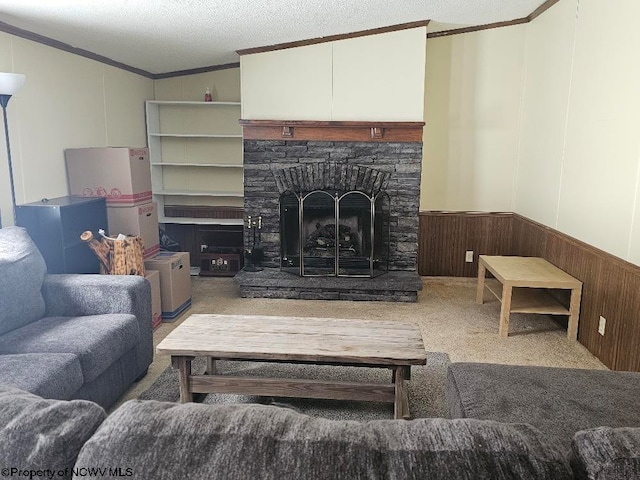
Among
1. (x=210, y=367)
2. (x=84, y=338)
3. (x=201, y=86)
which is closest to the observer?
(x=84, y=338)

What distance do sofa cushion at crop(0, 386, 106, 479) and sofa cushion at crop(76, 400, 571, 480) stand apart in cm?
6

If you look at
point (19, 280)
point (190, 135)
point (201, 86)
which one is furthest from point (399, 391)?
point (201, 86)

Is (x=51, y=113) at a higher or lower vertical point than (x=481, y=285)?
higher

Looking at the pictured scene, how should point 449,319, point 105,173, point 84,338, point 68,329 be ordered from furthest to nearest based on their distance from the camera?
1. point 449,319
2. point 105,173
3. point 68,329
4. point 84,338

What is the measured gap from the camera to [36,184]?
139 inches

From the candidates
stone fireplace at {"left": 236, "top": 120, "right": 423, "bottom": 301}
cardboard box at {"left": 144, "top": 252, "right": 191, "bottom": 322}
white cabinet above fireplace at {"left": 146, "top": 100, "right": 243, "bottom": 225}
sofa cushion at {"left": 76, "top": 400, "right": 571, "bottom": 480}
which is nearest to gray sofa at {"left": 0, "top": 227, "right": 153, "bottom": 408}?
cardboard box at {"left": 144, "top": 252, "right": 191, "bottom": 322}

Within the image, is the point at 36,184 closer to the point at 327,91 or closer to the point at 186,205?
the point at 186,205

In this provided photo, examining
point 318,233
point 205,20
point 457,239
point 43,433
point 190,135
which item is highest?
point 205,20

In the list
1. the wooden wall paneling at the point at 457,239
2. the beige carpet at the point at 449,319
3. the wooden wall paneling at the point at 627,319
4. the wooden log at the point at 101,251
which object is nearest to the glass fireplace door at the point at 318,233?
the beige carpet at the point at 449,319

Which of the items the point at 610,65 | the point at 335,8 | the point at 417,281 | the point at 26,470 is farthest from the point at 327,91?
the point at 26,470

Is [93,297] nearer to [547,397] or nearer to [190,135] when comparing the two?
[547,397]

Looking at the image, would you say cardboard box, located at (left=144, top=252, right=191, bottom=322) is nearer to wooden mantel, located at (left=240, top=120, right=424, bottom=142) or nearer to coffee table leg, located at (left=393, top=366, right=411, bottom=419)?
wooden mantel, located at (left=240, top=120, right=424, bottom=142)

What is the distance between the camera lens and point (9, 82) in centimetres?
279

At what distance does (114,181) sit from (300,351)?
2409 millimetres
